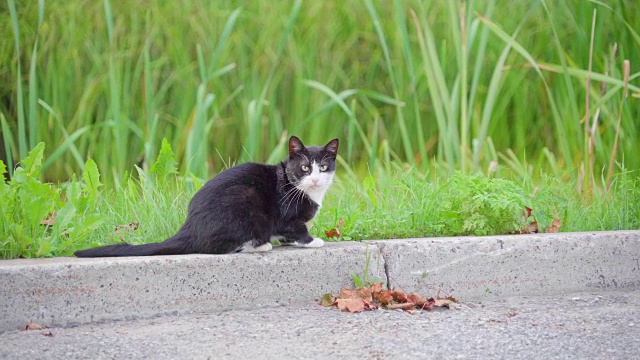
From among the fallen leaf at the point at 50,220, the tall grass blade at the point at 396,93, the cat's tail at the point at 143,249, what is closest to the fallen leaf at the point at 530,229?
the tall grass blade at the point at 396,93

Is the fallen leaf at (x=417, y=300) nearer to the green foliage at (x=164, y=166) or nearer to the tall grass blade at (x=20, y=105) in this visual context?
the green foliage at (x=164, y=166)

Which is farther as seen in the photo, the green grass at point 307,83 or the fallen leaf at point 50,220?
the green grass at point 307,83

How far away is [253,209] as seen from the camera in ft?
12.5

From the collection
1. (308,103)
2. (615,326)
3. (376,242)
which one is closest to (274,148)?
(308,103)

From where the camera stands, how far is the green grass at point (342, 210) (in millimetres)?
3742

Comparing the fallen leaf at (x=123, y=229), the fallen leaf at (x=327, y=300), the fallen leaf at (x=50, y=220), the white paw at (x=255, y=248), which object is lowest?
the fallen leaf at (x=327, y=300)

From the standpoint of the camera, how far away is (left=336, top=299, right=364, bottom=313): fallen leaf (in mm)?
3584

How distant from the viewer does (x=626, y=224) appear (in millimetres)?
4738

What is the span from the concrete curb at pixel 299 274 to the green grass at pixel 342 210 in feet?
0.89

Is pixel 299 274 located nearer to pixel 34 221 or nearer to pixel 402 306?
pixel 402 306

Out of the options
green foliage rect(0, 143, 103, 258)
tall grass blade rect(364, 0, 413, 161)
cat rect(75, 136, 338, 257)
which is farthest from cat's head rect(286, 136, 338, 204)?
tall grass blade rect(364, 0, 413, 161)

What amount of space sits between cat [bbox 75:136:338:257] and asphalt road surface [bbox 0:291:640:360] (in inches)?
13.5

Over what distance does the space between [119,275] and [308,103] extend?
109 inches

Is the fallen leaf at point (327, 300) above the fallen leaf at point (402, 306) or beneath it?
above
